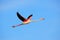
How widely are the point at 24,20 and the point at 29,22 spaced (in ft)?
0.98

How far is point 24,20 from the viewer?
7.14 m

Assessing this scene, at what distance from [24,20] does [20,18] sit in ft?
1.23

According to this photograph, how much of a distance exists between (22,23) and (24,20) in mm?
220

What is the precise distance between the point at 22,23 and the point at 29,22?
40cm

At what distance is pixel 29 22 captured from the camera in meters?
7.13

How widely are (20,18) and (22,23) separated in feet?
1.14

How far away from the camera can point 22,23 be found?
7.04 m

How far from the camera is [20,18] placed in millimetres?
6840
